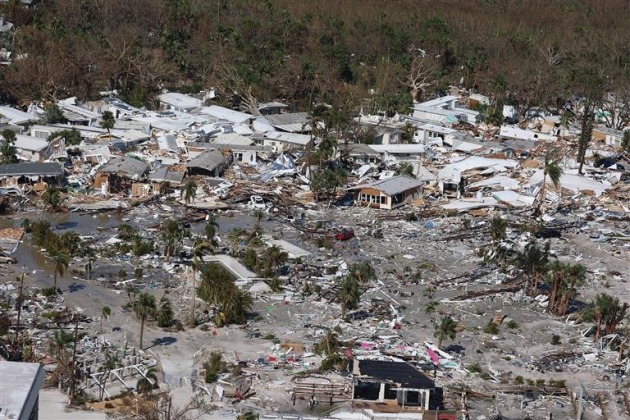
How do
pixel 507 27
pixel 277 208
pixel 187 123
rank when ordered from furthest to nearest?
pixel 507 27
pixel 187 123
pixel 277 208

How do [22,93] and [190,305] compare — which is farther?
[22,93]

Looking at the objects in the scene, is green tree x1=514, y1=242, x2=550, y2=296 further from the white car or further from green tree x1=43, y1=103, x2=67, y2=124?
green tree x1=43, y1=103, x2=67, y2=124

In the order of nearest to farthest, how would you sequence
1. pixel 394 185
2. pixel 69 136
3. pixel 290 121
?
pixel 394 185 < pixel 69 136 < pixel 290 121

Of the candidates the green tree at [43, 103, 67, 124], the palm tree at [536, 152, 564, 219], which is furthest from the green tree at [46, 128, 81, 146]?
the palm tree at [536, 152, 564, 219]

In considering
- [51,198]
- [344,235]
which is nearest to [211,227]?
[344,235]

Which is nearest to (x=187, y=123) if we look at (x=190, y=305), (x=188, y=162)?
(x=188, y=162)

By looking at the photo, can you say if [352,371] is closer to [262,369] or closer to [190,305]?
[262,369]

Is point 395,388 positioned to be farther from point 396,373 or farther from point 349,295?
point 349,295
